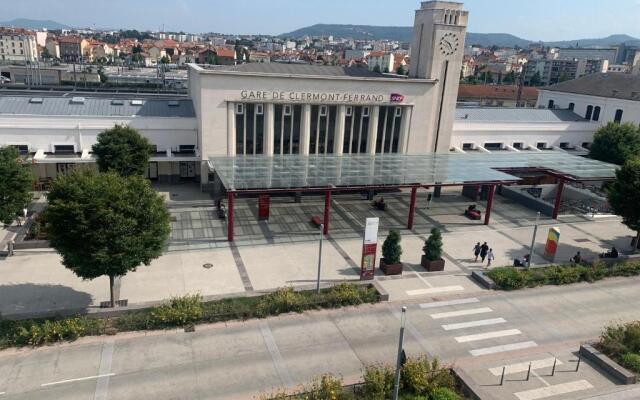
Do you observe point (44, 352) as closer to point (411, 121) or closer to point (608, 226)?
point (411, 121)

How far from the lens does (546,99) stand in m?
72.6

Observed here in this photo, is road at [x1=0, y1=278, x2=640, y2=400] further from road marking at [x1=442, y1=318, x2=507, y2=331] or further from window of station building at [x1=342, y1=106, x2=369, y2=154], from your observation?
window of station building at [x1=342, y1=106, x2=369, y2=154]

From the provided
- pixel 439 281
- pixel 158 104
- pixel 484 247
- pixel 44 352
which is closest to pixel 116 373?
pixel 44 352

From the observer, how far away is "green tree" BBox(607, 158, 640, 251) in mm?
32969

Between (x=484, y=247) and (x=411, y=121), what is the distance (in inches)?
759

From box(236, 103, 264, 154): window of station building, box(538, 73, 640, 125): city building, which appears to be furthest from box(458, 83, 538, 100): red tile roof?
box(236, 103, 264, 154): window of station building

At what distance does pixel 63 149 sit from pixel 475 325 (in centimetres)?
3787

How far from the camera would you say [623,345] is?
884 inches

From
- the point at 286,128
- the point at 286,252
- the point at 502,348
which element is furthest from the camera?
the point at 286,128

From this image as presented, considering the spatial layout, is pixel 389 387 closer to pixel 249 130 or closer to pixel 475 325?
pixel 475 325

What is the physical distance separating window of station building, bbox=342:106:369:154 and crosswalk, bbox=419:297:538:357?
74.5 ft

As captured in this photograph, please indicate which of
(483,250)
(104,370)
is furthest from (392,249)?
(104,370)

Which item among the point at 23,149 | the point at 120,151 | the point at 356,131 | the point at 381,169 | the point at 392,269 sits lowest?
the point at 392,269

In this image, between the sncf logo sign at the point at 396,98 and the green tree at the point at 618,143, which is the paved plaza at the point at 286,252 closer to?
the sncf logo sign at the point at 396,98
